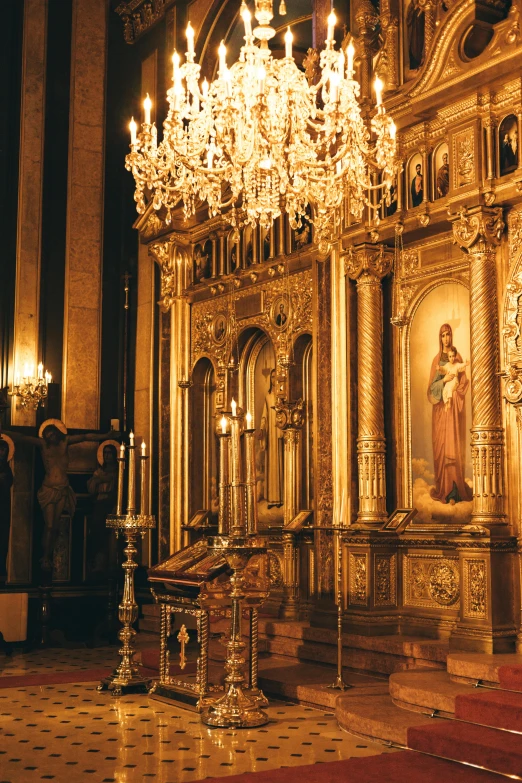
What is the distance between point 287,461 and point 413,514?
199 cm

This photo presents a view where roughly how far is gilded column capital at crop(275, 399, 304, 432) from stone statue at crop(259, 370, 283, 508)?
1.13ft

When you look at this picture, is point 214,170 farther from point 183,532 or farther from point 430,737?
point 183,532

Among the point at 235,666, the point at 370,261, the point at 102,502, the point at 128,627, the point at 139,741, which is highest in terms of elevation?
the point at 370,261

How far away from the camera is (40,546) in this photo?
12219mm

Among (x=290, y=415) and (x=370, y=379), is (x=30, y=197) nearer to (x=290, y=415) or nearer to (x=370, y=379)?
(x=290, y=415)

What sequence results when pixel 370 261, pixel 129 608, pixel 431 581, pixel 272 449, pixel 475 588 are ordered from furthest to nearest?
pixel 272 449
pixel 370 261
pixel 431 581
pixel 129 608
pixel 475 588

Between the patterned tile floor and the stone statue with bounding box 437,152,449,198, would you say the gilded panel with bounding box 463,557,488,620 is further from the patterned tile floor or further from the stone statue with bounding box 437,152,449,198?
the stone statue with bounding box 437,152,449,198

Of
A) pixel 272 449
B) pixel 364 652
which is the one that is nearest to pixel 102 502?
pixel 272 449

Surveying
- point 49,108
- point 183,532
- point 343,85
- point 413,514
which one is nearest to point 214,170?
point 343,85

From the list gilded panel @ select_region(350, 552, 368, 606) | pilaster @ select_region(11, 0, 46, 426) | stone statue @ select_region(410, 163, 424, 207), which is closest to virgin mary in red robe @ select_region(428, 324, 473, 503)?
gilded panel @ select_region(350, 552, 368, 606)

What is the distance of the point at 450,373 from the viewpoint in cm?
895

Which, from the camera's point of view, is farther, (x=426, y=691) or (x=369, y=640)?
(x=369, y=640)

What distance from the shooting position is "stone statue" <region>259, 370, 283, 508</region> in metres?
11.0

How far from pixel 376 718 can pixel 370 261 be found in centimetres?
437
